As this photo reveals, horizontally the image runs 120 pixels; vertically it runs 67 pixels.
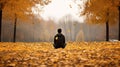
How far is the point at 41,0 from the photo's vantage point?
25.6m

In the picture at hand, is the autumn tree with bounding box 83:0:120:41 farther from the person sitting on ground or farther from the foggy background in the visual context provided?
the foggy background

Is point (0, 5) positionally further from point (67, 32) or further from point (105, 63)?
point (67, 32)

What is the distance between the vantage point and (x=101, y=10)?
29516 mm

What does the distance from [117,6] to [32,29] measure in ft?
231

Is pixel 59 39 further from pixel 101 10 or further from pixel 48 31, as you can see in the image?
pixel 48 31

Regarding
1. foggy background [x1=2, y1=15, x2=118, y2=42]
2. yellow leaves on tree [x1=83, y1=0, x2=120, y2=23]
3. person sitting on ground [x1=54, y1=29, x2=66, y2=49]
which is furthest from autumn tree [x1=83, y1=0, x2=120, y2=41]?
foggy background [x1=2, y1=15, x2=118, y2=42]

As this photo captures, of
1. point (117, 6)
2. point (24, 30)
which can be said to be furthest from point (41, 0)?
point (24, 30)

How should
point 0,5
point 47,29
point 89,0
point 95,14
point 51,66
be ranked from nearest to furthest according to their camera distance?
1. point 51,66
2. point 0,5
3. point 89,0
4. point 95,14
5. point 47,29

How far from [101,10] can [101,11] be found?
0.19 meters

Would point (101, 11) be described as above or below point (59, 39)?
above

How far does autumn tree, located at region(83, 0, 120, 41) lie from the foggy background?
47306mm

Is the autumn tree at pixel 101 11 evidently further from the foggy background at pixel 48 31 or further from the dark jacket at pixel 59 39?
the foggy background at pixel 48 31

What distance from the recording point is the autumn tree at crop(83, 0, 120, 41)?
26000 millimetres

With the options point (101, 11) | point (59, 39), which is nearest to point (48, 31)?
point (101, 11)
